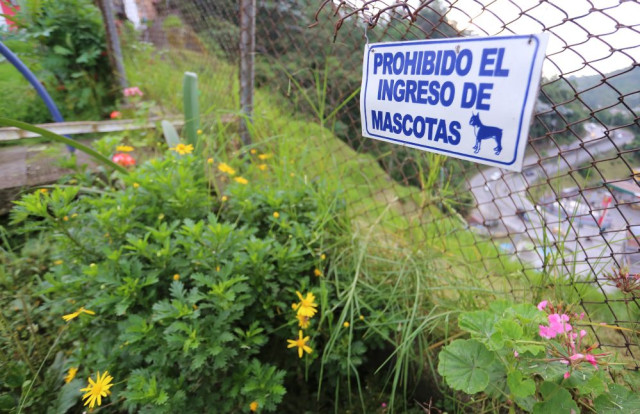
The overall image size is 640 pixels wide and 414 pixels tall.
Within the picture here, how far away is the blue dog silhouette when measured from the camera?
0.68 m

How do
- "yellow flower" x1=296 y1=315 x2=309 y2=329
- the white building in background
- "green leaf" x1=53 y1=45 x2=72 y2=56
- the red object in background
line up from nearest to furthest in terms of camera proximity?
"yellow flower" x1=296 y1=315 x2=309 y2=329 → the red object in background → "green leaf" x1=53 y1=45 x2=72 y2=56 → the white building in background

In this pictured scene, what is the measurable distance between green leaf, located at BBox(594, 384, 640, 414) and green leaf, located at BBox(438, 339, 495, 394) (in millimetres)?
207

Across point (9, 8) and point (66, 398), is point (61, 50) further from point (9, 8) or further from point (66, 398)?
point (66, 398)

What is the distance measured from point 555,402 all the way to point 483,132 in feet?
1.90

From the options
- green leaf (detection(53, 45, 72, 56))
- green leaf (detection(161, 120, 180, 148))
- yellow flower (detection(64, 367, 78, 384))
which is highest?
green leaf (detection(53, 45, 72, 56))

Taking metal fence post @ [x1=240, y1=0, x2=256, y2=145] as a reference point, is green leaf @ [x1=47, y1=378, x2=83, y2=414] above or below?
below

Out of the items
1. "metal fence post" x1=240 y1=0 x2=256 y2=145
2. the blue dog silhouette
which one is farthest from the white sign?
"metal fence post" x1=240 y1=0 x2=256 y2=145

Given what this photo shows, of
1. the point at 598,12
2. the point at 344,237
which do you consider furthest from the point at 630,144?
the point at 344,237

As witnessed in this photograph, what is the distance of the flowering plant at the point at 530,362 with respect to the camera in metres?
0.71

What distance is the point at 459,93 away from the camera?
0.72m

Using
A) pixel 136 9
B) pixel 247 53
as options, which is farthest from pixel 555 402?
pixel 136 9

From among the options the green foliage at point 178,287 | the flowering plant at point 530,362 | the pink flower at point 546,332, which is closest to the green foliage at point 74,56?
the green foliage at point 178,287

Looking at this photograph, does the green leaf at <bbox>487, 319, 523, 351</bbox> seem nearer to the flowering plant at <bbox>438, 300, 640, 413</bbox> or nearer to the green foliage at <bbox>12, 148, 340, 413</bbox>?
the flowering plant at <bbox>438, 300, 640, 413</bbox>

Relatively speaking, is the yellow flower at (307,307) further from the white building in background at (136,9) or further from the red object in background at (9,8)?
the white building in background at (136,9)
